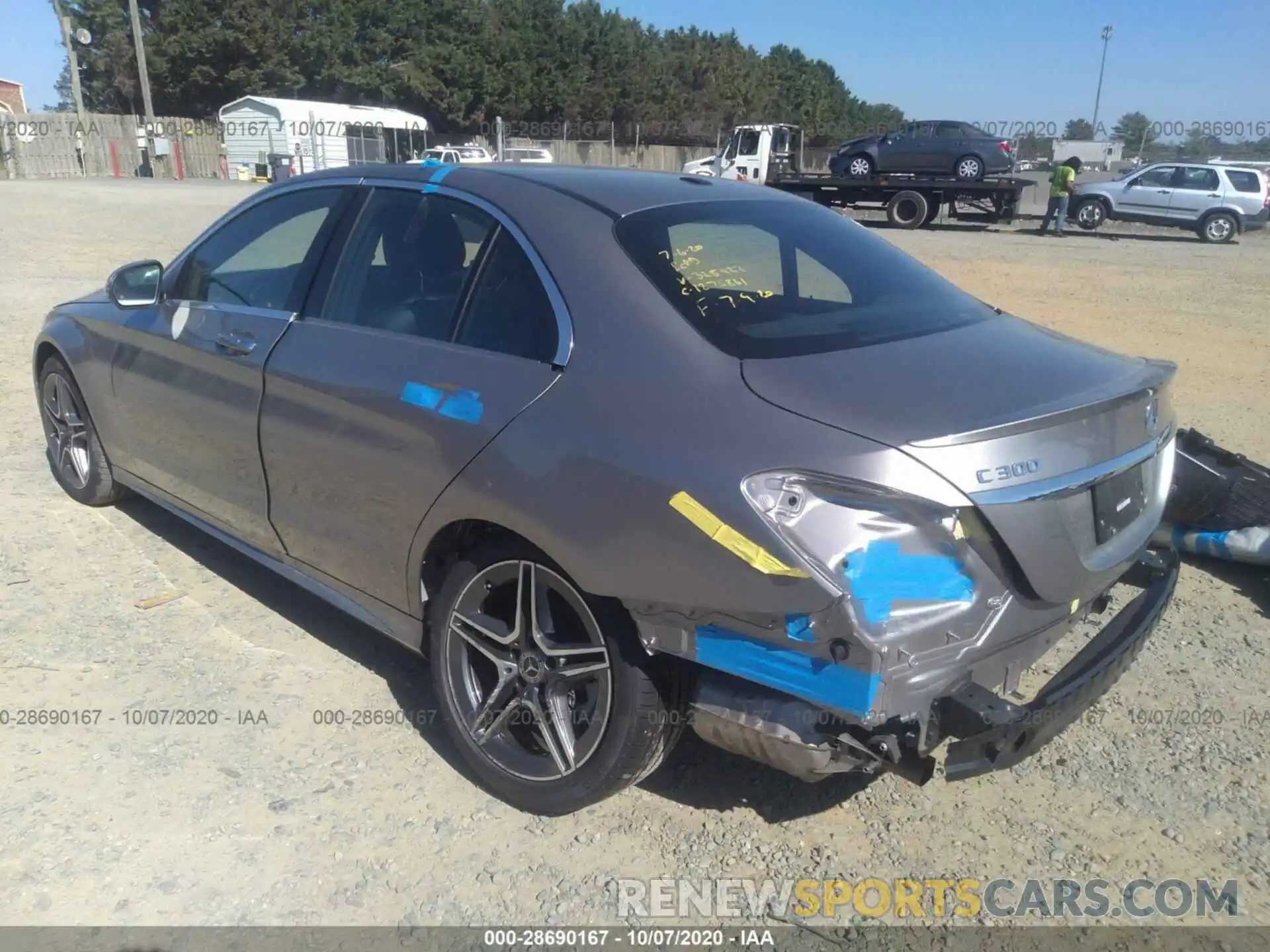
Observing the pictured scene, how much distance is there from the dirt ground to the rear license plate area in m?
0.89

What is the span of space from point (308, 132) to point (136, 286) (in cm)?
4429

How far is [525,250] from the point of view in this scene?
293 centimetres

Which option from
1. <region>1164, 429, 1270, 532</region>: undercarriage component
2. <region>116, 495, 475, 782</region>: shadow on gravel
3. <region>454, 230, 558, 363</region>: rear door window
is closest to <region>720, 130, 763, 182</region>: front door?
<region>1164, 429, 1270, 532</region>: undercarriage component

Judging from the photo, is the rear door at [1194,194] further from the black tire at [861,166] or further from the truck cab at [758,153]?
the truck cab at [758,153]

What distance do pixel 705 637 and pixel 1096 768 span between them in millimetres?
1564

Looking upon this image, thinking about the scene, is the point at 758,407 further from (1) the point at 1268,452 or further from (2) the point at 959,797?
(1) the point at 1268,452

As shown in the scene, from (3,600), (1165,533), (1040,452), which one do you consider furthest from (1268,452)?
(3,600)

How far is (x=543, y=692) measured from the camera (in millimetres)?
2834

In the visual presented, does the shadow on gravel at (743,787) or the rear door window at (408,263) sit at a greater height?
the rear door window at (408,263)

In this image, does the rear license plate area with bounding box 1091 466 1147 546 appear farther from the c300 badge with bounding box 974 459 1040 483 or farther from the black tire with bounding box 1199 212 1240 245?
the black tire with bounding box 1199 212 1240 245

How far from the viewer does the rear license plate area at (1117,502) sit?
252 cm

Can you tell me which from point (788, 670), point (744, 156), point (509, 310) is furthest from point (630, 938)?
point (744, 156)

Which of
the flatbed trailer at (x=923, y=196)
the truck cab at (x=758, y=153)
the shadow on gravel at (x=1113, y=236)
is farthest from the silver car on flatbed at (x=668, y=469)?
the truck cab at (x=758, y=153)

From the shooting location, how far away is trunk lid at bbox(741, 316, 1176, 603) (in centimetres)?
225
